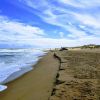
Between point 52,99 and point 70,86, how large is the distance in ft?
6.33

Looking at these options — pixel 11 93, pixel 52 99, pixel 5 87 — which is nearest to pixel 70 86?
pixel 52 99

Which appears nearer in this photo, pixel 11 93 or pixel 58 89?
pixel 58 89

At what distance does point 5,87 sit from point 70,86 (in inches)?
150

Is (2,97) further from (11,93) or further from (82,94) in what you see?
(82,94)

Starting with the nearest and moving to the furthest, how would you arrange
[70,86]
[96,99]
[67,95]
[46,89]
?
1. [96,99]
2. [67,95]
3. [70,86]
4. [46,89]

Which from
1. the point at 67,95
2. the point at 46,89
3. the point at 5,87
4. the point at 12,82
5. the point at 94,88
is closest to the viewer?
the point at 67,95

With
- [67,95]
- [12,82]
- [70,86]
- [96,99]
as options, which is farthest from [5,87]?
[96,99]

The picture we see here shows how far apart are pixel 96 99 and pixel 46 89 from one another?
3.09m

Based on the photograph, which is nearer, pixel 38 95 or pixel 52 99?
pixel 52 99

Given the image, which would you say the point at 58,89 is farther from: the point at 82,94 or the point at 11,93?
the point at 11,93

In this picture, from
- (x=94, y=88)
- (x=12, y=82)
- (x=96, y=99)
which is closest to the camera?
(x=96, y=99)

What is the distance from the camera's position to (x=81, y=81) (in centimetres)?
990

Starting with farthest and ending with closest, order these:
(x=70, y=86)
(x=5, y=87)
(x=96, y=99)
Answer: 1. (x=5, y=87)
2. (x=70, y=86)
3. (x=96, y=99)

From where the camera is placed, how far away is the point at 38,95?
28.7ft
